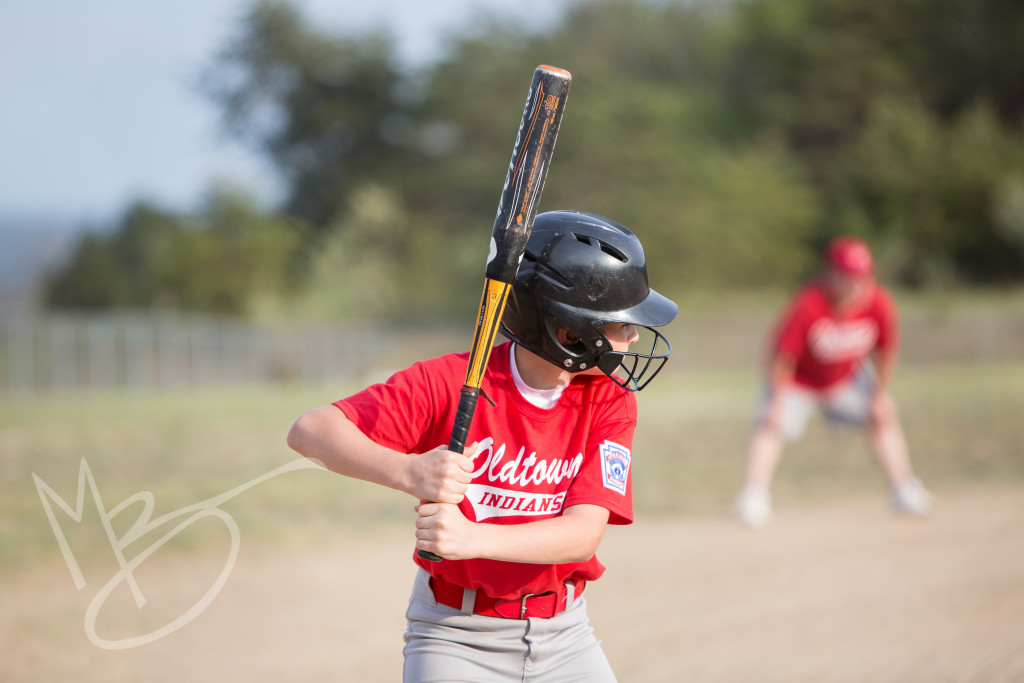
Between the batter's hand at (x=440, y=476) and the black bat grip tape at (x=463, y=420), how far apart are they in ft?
0.20

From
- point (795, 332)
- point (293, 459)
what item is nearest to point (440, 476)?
point (795, 332)

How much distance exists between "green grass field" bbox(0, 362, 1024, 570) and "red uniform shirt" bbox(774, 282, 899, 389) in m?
1.62

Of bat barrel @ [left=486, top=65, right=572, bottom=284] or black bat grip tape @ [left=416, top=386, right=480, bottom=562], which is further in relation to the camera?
bat barrel @ [left=486, top=65, right=572, bottom=284]

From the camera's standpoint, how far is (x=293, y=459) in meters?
9.02

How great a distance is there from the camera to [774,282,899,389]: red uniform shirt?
23.8 feet

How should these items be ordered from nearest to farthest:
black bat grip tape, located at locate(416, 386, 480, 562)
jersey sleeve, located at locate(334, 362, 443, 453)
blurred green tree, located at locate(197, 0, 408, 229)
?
black bat grip tape, located at locate(416, 386, 480, 562)
jersey sleeve, located at locate(334, 362, 443, 453)
blurred green tree, located at locate(197, 0, 408, 229)

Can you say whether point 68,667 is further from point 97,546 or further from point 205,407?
point 205,407

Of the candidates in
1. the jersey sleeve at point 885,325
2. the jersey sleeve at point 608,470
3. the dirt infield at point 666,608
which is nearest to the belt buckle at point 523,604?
the jersey sleeve at point 608,470

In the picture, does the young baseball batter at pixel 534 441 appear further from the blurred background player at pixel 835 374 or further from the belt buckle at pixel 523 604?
the blurred background player at pixel 835 374

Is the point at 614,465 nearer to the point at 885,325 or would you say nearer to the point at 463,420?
the point at 463,420

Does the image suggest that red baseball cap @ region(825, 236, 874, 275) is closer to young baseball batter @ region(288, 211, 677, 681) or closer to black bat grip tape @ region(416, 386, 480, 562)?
young baseball batter @ region(288, 211, 677, 681)

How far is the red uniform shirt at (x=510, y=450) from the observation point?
8.13ft

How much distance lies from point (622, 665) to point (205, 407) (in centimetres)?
1252

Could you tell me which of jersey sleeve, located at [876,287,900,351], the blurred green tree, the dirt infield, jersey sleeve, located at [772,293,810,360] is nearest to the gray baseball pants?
the dirt infield
